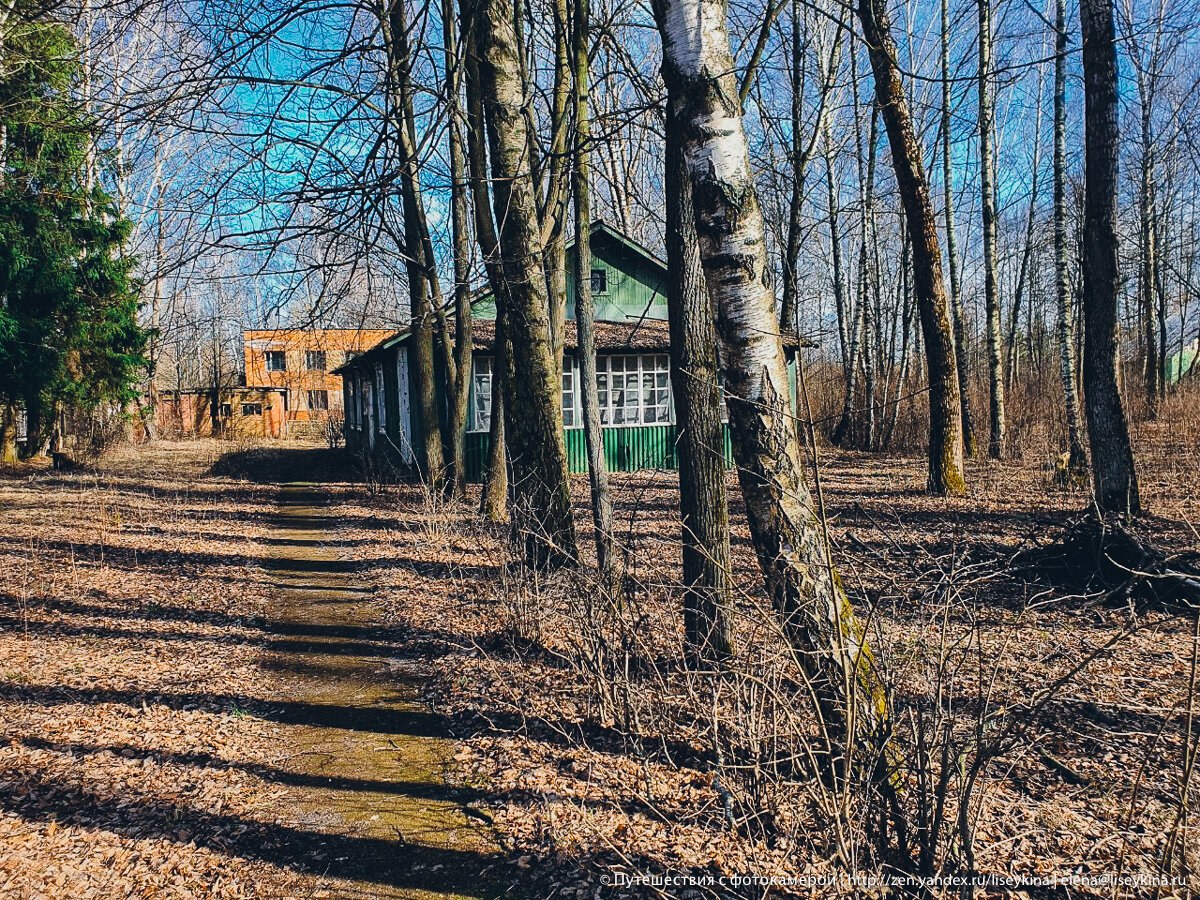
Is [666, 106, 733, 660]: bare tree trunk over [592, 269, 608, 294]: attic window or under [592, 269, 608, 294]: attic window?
under

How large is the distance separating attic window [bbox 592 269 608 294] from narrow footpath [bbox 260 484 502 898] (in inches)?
478

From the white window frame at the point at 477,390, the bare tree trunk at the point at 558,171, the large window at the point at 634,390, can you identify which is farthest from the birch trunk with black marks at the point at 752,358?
the large window at the point at 634,390

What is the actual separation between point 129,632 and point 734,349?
243 inches

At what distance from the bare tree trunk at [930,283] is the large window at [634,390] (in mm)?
7960

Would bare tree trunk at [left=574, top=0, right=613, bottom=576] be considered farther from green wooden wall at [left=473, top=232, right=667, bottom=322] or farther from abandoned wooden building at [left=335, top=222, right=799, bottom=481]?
green wooden wall at [left=473, top=232, right=667, bottom=322]

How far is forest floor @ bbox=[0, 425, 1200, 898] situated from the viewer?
3270 mm

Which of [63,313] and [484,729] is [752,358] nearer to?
[484,729]

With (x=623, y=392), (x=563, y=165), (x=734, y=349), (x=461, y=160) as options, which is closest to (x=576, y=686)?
(x=734, y=349)

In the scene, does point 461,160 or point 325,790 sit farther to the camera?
point 461,160

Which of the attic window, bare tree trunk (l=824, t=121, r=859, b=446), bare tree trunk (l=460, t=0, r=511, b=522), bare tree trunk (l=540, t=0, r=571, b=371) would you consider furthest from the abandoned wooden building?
bare tree trunk (l=540, t=0, r=571, b=371)

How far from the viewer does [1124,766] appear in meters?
3.91

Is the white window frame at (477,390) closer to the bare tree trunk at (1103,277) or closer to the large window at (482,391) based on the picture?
the large window at (482,391)

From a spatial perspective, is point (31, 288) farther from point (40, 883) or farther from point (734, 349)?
point (734, 349)

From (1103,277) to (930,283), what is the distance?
3169mm
